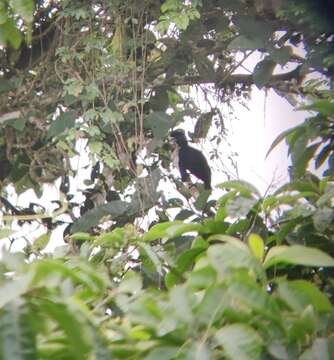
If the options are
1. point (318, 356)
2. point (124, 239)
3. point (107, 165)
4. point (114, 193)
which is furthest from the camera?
point (114, 193)

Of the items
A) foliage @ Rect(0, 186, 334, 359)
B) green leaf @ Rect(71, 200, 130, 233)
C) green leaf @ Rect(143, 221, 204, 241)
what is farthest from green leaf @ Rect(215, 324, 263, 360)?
green leaf @ Rect(71, 200, 130, 233)

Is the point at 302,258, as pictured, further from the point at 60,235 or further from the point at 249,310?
the point at 60,235

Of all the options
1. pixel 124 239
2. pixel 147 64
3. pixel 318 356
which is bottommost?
pixel 318 356

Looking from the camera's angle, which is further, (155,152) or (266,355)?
(155,152)

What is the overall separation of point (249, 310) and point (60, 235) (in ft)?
4.13

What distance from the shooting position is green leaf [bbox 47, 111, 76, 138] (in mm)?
1520

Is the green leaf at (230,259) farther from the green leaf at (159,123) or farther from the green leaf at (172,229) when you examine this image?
the green leaf at (159,123)

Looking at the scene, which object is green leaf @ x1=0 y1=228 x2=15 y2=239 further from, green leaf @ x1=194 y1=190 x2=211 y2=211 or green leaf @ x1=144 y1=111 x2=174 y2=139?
green leaf @ x1=144 y1=111 x2=174 y2=139

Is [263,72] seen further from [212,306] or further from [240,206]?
[212,306]

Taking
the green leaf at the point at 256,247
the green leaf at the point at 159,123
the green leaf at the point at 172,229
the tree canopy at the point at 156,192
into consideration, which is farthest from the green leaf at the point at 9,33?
the green leaf at the point at 159,123

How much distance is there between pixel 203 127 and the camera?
5.57ft

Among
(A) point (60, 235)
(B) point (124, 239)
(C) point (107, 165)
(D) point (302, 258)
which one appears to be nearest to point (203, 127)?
(C) point (107, 165)

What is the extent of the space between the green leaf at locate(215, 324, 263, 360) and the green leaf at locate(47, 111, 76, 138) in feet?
3.46

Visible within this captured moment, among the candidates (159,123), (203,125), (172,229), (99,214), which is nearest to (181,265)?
(172,229)
